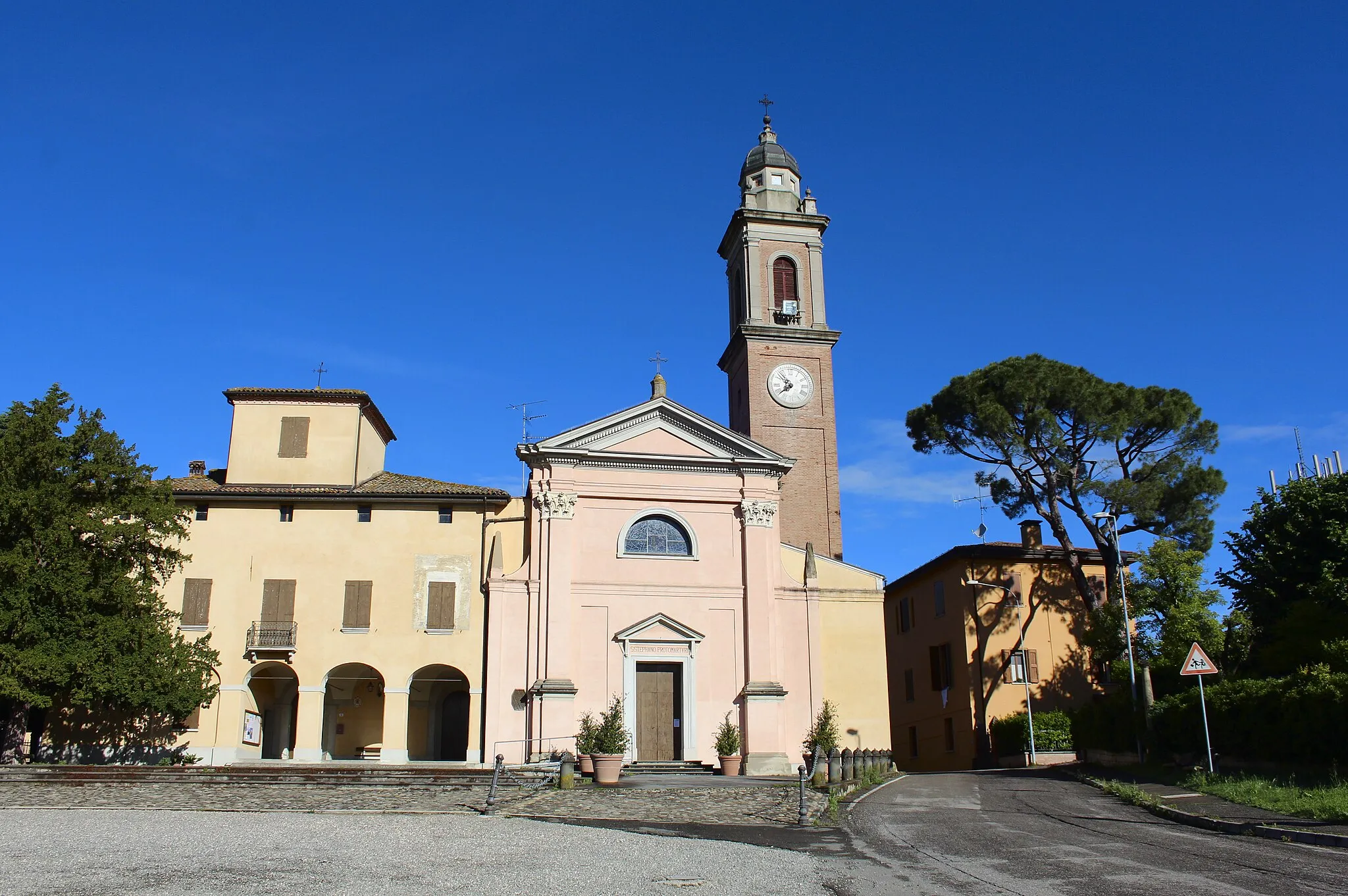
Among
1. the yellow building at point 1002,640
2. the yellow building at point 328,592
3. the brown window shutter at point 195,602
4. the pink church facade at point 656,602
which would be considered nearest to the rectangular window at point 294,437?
the yellow building at point 328,592

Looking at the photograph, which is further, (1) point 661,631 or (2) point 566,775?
(1) point 661,631

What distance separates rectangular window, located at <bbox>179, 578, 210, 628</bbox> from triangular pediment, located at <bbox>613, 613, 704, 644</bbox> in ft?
35.7

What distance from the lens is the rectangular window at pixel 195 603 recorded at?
3012cm

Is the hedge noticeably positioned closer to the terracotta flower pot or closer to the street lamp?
the street lamp

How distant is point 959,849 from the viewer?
13.8 m

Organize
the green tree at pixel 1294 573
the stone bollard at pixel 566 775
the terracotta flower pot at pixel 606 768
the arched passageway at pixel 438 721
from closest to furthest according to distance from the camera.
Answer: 1. the stone bollard at pixel 566 775
2. the terracotta flower pot at pixel 606 768
3. the green tree at pixel 1294 573
4. the arched passageway at pixel 438 721

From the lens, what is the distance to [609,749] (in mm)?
25312

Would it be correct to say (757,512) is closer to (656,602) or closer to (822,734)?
(656,602)

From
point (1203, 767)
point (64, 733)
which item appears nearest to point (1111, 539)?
point (1203, 767)

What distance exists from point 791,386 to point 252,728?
20585 millimetres

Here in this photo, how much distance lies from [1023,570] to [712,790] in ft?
69.9

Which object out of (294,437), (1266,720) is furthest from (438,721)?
(1266,720)

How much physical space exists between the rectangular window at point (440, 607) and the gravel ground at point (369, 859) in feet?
42.8

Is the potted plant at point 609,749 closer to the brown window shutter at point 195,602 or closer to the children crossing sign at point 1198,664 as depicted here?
the brown window shutter at point 195,602
